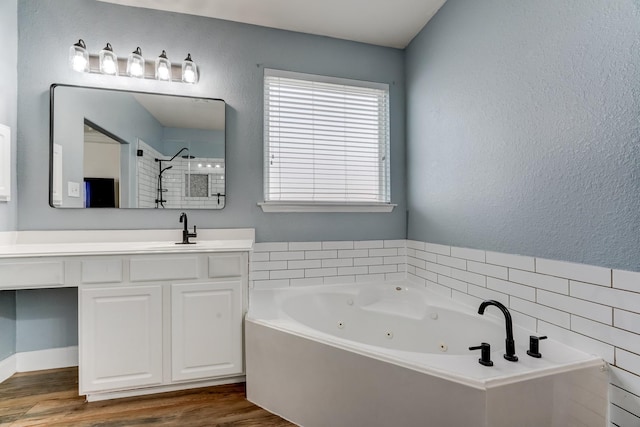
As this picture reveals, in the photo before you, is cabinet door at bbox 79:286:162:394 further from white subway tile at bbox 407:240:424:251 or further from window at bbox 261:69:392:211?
white subway tile at bbox 407:240:424:251

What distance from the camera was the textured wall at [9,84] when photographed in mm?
1867

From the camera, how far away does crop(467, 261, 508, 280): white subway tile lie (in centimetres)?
163

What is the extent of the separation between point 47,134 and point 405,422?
2.75 meters

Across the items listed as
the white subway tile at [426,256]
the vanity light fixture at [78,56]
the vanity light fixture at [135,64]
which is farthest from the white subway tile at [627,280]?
the vanity light fixture at [78,56]

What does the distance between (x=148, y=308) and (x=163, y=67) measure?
1643 mm

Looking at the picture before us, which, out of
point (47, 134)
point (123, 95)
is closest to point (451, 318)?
point (123, 95)

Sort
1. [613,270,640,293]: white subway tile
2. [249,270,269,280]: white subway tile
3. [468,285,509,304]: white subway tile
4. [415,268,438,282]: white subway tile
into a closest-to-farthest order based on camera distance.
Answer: [613,270,640,293]: white subway tile
[468,285,509,304]: white subway tile
[415,268,438,282]: white subway tile
[249,270,269,280]: white subway tile

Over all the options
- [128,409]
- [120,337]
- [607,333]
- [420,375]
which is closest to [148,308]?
[120,337]

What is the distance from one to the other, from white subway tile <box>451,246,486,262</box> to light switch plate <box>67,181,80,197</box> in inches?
104

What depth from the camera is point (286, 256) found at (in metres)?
2.38

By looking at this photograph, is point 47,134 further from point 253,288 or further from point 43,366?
point 253,288

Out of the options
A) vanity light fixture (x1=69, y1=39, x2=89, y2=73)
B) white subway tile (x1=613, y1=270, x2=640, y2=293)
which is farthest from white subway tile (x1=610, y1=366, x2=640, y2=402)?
vanity light fixture (x1=69, y1=39, x2=89, y2=73)

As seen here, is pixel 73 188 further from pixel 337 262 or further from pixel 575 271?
pixel 575 271

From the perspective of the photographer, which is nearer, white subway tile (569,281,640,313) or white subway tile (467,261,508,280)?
white subway tile (569,281,640,313)
